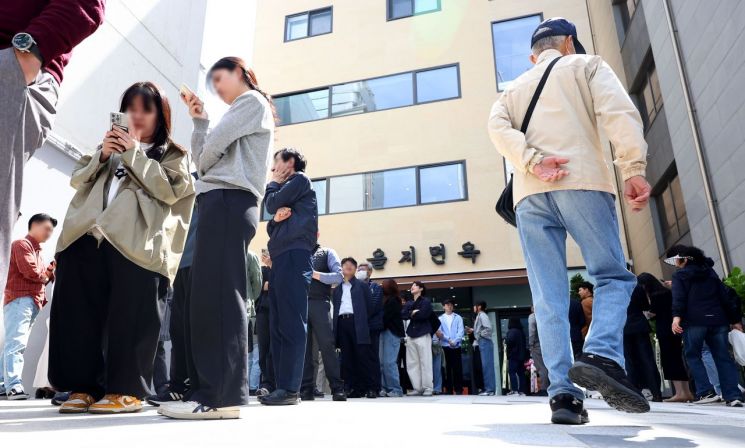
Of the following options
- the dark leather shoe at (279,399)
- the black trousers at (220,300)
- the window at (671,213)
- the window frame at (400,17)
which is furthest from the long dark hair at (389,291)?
the window frame at (400,17)

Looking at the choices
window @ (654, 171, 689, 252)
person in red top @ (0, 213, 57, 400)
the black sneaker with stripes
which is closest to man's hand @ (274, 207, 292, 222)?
the black sneaker with stripes

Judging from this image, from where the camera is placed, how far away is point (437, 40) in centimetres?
1484

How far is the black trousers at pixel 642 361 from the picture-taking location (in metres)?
6.70

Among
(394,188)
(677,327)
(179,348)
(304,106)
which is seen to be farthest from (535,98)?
(304,106)

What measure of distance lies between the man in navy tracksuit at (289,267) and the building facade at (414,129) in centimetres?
869

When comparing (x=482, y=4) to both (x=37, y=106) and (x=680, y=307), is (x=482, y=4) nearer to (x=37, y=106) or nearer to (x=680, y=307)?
(x=680, y=307)

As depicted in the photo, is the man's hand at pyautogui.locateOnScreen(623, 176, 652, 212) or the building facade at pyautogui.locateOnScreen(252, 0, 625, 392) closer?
the man's hand at pyautogui.locateOnScreen(623, 176, 652, 212)

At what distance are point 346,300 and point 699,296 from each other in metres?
4.11

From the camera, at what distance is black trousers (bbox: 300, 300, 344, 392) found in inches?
194

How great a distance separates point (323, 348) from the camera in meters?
5.03

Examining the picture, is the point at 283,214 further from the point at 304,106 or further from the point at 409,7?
the point at 409,7

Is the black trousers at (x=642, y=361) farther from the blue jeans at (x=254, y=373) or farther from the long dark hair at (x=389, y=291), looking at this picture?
the blue jeans at (x=254, y=373)

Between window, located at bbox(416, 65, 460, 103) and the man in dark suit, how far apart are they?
874cm

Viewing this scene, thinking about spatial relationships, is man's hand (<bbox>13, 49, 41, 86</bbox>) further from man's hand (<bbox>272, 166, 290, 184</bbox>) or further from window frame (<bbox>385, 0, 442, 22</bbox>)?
window frame (<bbox>385, 0, 442, 22</bbox>)
